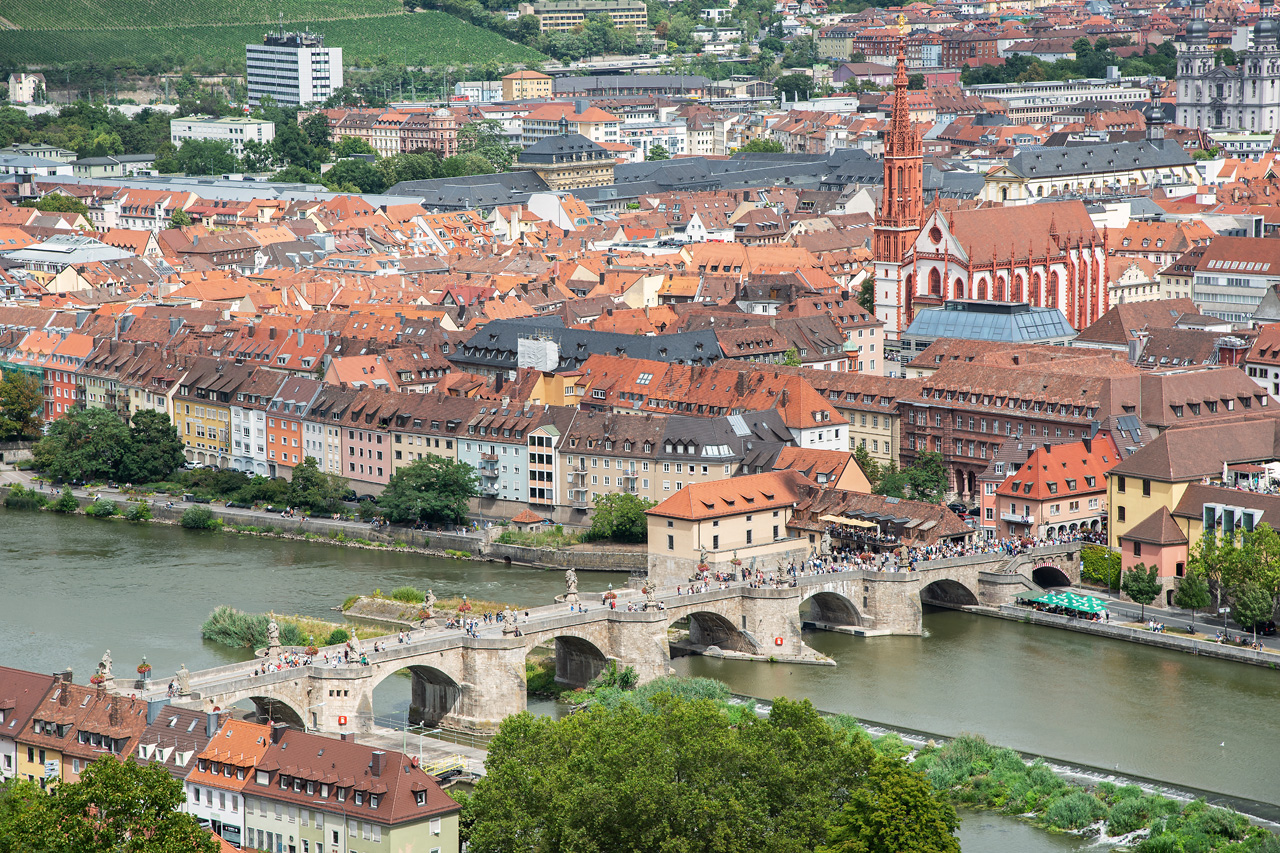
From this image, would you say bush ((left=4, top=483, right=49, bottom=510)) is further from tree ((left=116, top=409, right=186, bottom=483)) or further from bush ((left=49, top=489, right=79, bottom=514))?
tree ((left=116, top=409, right=186, bottom=483))

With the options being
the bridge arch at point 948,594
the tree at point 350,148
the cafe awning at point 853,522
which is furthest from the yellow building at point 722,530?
the tree at point 350,148

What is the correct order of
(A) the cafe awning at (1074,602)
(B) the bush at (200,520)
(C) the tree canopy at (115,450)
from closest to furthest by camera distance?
A: (A) the cafe awning at (1074,602) → (B) the bush at (200,520) → (C) the tree canopy at (115,450)

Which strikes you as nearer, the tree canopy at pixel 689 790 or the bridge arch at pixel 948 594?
the tree canopy at pixel 689 790

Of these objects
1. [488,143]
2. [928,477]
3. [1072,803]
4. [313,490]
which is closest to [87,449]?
[313,490]

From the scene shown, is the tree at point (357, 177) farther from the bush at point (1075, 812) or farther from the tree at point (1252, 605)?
the bush at point (1075, 812)

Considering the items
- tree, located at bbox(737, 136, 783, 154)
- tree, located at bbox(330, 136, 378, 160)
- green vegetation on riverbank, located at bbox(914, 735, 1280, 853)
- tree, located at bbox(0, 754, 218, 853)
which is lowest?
green vegetation on riverbank, located at bbox(914, 735, 1280, 853)

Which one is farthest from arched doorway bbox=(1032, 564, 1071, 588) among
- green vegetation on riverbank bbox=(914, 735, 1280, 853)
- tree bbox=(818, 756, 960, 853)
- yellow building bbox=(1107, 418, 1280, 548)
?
tree bbox=(818, 756, 960, 853)

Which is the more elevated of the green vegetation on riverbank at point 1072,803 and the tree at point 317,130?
the tree at point 317,130
